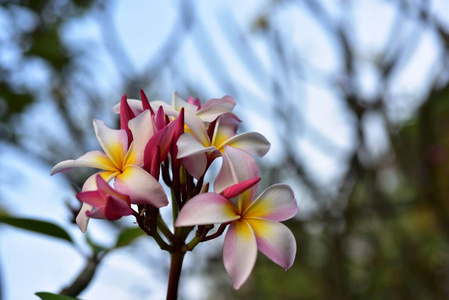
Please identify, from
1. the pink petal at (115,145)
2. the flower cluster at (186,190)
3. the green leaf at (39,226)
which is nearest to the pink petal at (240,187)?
the flower cluster at (186,190)

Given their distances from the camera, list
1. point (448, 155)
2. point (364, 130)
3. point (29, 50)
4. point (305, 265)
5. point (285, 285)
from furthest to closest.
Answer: point (285, 285) → point (448, 155) → point (305, 265) → point (364, 130) → point (29, 50)

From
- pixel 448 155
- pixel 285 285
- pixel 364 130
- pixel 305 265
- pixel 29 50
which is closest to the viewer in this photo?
pixel 29 50

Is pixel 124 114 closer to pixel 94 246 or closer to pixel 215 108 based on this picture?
pixel 215 108

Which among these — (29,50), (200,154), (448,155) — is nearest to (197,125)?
(200,154)

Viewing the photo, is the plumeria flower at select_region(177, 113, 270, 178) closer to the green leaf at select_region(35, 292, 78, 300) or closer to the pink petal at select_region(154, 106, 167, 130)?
the pink petal at select_region(154, 106, 167, 130)

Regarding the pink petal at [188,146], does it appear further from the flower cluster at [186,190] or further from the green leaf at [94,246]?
the green leaf at [94,246]

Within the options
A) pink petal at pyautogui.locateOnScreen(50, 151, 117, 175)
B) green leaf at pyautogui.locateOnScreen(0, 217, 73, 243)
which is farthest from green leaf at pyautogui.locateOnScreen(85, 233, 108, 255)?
pink petal at pyautogui.locateOnScreen(50, 151, 117, 175)

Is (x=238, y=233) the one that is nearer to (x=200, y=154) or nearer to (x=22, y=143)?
(x=200, y=154)
